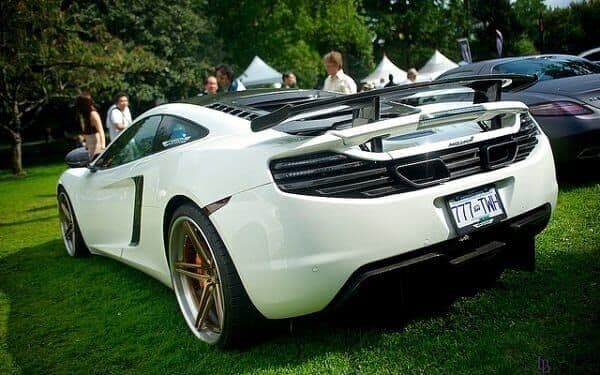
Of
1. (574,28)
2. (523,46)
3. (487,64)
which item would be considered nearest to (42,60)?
(487,64)

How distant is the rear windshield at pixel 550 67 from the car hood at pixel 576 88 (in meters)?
0.30

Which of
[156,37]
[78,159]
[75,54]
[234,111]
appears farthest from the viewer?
[156,37]

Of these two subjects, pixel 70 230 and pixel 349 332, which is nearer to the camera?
pixel 349 332

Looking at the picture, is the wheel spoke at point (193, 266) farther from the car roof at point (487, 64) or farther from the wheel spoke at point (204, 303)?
the car roof at point (487, 64)

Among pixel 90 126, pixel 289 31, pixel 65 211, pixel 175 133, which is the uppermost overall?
pixel 289 31

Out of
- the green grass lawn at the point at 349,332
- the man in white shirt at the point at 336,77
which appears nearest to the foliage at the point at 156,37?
the man in white shirt at the point at 336,77

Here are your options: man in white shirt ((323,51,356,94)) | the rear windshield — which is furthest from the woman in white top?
the rear windshield

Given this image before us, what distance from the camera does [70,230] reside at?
491 centimetres

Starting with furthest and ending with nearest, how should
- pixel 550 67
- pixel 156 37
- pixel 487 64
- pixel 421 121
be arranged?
pixel 156 37
pixel 487 64
pixel 550 67
pixel 421 121

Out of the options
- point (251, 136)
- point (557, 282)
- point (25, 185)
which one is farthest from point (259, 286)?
point (25, 185)

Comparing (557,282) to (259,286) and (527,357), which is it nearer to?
(527,357)

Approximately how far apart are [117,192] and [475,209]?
7.70ft

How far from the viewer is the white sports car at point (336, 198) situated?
211 centimetres

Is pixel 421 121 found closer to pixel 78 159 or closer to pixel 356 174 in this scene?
pixel 356 174
